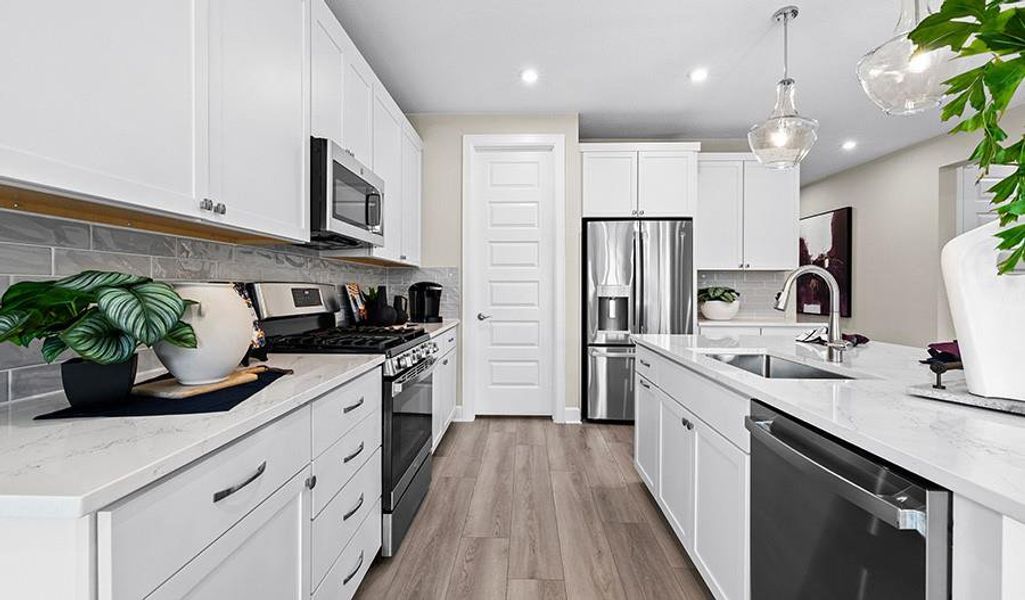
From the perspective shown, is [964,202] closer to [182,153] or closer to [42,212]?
[182,153]

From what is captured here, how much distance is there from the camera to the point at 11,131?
0.80 metres

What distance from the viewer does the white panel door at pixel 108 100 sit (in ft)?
2.68

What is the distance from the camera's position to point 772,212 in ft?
14.5

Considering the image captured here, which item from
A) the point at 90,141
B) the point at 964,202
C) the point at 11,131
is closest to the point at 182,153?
the point at 90,141

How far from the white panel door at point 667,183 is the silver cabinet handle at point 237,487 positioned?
Answer: 373cm

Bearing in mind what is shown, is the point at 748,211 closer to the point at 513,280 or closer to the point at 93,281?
the point at 513,280

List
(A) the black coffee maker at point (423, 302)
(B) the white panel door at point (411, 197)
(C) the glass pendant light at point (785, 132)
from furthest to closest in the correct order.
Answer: (A) the black coffee maker at point (423, 302), (B) the white panel door at point (411, 197), (C) the glass pendant light at point (785, 132)

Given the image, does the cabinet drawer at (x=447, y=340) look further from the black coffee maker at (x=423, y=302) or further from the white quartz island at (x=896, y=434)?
the white quartz island at (x=896, y=434)

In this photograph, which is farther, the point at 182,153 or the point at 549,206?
the point at 549,206

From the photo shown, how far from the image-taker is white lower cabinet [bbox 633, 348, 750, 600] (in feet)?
4.57

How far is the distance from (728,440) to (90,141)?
1.81 m

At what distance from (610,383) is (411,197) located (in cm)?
231

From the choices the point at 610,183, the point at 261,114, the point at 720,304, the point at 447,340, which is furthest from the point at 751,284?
the point at 261,114

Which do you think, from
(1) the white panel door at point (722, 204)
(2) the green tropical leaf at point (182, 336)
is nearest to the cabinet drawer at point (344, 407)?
(2) the green tropical leaf at point (182, 336)
